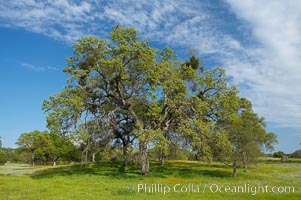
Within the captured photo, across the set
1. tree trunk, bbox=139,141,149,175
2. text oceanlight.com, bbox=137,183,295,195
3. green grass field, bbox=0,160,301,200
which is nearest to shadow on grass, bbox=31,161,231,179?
green grass field, bbox=0,160,301,200

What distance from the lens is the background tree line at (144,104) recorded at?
32500mm

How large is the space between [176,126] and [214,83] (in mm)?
7450

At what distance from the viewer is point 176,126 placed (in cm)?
3616

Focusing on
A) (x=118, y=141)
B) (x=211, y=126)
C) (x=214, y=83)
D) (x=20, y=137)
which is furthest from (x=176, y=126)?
(x=20, y=137)

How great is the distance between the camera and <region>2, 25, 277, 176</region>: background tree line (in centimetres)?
3250

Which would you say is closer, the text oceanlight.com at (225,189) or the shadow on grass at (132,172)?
the text oceanlight.com at (225,189)

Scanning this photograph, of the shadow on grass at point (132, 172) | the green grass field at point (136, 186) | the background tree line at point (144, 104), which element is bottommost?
the shadow on grass at point (132, 172)

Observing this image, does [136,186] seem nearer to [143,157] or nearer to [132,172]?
[143,157]

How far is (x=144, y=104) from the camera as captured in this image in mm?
36469

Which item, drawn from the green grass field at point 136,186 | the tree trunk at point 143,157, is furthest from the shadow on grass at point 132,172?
the tree trunk at point 143,157

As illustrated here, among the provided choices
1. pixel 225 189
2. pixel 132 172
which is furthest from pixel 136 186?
pixel 132 172

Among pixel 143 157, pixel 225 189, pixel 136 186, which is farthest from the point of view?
pixel 143 157

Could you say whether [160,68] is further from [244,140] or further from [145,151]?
[244,140]

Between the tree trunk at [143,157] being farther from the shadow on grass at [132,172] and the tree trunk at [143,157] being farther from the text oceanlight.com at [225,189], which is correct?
the text oceanlight.com at [225,189]
